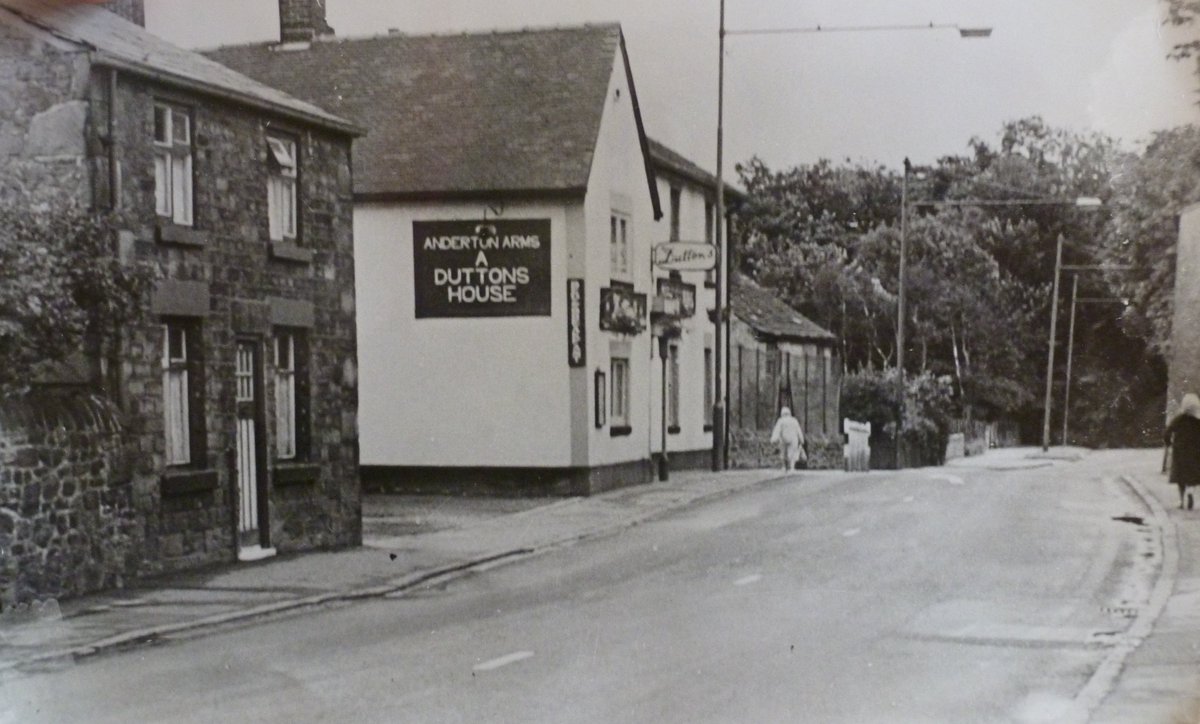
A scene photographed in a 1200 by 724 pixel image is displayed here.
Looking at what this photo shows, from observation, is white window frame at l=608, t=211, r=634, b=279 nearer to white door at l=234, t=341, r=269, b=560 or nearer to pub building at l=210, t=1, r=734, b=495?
pub building at l=210, t=1, r=734, b=495

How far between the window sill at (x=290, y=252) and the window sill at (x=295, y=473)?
2206mm

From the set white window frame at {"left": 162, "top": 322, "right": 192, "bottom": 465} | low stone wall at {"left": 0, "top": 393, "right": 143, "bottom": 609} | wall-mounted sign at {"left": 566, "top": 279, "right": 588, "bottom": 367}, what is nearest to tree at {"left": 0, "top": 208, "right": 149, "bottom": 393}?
low stone wall at {"left": 0, "top": 393, "right": 143, "bottom": 609}

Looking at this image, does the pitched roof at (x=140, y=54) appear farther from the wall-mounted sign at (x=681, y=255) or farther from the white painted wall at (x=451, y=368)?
the wall-mounted sign at (x=681, y=255)

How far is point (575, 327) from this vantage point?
87.1ft

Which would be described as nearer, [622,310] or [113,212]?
[113,212]

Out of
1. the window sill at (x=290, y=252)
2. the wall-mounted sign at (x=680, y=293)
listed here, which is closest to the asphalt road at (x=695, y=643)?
the window sill at (x=290, y=252)

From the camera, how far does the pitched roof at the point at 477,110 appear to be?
22.4m

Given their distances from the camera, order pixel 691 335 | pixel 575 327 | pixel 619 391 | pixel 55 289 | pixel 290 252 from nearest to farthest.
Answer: pixel 55 289 < pixel 290 252 < pixel 575 327 < pixel 619 391 < pixel 691 335

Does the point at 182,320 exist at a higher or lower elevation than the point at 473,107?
lower

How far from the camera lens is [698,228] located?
33.2 m

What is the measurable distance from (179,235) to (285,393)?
9.70ft

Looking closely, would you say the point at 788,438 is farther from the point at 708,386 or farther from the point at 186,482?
the point at 186,482

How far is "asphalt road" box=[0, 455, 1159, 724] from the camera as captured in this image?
9.59 metres

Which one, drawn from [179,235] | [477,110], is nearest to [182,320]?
[179,235]
